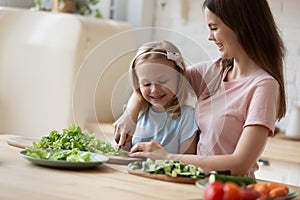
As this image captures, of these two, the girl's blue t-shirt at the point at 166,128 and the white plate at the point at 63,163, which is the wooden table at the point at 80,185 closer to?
the white plate at the point at 63,163

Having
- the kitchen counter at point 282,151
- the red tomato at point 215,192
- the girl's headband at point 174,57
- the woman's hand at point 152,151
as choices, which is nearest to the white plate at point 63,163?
the woman's hand at point 152,151

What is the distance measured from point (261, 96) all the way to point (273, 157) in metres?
1.28

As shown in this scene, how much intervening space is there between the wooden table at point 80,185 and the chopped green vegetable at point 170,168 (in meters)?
0.04

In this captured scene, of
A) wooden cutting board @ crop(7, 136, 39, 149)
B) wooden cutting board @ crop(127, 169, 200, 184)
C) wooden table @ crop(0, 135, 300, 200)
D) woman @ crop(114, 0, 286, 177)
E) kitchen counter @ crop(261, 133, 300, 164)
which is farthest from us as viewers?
kitchen counter @ crop(261, 133, 300, 164)

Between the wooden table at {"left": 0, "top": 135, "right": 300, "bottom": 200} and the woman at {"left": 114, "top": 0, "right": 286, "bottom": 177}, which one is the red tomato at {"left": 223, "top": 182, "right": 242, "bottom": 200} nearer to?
the wooden table at {"left": 0, "top": 135, "right": 300, "bottom": 200}

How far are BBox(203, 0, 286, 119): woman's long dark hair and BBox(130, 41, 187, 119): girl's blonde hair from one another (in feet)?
0.59

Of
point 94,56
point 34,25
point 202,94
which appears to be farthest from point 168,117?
point 34,25

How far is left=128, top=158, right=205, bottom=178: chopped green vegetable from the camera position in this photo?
198 centimetres

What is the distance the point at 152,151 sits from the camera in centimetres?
213

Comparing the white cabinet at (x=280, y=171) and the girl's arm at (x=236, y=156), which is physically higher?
the girl's arm at (x=236, y=156)

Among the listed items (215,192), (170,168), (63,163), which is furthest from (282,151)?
(215,192)

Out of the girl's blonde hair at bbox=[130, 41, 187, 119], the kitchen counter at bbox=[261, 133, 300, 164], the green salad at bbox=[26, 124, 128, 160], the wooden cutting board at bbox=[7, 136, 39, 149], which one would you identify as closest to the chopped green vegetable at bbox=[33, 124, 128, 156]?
the green salad at bbox=[26, 124, 128, 160]

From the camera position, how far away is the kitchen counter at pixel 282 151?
3313 millimetres

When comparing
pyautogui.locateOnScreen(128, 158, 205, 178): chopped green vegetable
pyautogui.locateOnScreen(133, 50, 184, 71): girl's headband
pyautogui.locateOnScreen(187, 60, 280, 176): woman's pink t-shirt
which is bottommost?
pyautogui.locateOnScreen(128, 158, 205, 178): chopped green vegetable
